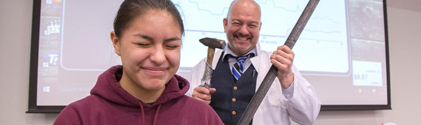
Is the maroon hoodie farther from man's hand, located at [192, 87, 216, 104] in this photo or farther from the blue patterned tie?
the blue patterned tie

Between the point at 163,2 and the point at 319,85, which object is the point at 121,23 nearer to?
the point at 163,2

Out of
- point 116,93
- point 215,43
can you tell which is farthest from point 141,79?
point 215,43

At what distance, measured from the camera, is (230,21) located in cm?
Answer: 136

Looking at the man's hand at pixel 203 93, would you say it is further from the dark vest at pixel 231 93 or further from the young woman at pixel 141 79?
the young woman at pixel 141 79

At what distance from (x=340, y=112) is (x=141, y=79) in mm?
2223

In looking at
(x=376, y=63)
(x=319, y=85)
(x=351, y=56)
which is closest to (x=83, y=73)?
(x=319, y=85)

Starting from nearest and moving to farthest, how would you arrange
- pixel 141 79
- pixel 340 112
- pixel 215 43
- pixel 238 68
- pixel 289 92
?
pixel 141 79 < pixel 215 43 < pixel 289 92 < pixel 238 68 < pixel 340 112

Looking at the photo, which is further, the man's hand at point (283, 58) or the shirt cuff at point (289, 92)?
the shirt cuff at point (289, 92)

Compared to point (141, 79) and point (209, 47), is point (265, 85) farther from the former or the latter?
point (141, 79)

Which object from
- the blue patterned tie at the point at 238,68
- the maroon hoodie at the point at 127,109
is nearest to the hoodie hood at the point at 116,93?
the maroon hoodie at the point at 127,109

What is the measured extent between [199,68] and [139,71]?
852mm

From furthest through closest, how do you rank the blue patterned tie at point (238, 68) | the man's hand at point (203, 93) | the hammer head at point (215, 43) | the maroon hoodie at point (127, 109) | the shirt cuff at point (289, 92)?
the blue patterned tie at point (238, 68) < the shirt cuff at point (289, 92) < the man's hand at point (203, 93) < the hammer head at point (215, 43) < the maroon hoodie at point (127, 109)

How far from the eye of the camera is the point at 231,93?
1.33 m

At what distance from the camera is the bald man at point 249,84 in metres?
1.28
